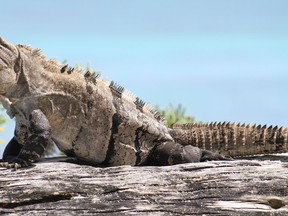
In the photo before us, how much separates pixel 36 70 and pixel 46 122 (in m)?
0.82

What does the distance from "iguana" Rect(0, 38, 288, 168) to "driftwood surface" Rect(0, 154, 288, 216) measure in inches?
20.3

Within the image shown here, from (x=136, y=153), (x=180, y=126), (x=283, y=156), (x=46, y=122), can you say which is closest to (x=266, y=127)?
(x=283, y=156)

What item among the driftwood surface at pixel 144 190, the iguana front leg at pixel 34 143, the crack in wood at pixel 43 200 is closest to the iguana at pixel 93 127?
the iguana front leg at pixel 34 143

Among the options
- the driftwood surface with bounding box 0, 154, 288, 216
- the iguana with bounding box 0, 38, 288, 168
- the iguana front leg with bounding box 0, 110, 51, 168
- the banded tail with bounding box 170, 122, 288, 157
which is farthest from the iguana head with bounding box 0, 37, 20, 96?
the banded tail with bounding box 170, 122, 288, 157

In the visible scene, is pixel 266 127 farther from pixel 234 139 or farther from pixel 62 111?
pixel 62 111

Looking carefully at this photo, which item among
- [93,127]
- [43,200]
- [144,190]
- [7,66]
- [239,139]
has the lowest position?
[43,200]

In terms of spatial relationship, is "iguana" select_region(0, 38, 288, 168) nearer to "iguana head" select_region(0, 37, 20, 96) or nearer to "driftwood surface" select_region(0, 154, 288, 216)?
"iguana head" select_region(0, 37, 20, 96)

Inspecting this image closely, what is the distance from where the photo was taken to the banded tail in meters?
9.06

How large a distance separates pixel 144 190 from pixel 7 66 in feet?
7.85

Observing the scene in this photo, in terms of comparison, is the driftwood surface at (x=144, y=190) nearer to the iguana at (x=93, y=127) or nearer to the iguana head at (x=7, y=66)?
the iguana at (x=93, y=127)

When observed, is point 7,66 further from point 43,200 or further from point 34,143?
point 43,200

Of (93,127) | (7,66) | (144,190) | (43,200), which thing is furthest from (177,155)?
(7,66)

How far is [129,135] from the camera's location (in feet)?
28.6

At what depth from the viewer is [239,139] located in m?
9.08
